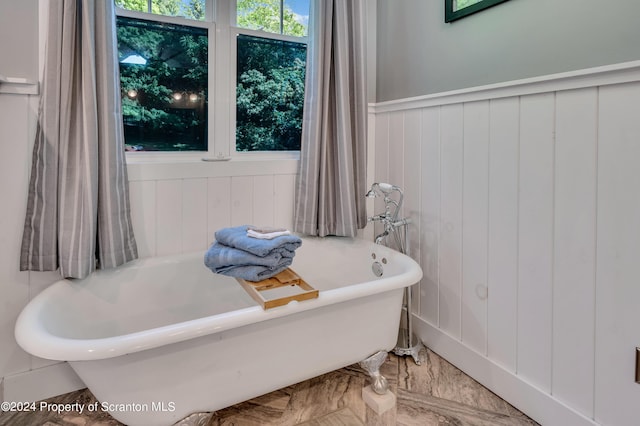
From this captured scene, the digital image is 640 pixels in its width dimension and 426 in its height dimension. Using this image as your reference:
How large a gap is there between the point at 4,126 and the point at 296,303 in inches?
53.5

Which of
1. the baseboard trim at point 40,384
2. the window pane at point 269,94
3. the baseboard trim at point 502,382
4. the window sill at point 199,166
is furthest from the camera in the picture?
the window pane at point 269,94

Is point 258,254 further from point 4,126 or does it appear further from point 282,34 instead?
point 282,34

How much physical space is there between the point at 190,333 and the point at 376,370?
0.87m

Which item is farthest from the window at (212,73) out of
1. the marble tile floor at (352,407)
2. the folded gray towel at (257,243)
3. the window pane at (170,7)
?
the marble tile floor at (352,407)

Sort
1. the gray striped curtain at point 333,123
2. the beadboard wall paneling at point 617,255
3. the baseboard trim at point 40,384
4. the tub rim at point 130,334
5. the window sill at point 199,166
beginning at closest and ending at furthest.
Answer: the tub rim at point 130,334, the beadboard wall paneling at point 617,255, the baseboard trim at point 40,384, the window sill at point 199,166, the gray striped curtain at point 333,123

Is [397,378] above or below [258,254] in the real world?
below

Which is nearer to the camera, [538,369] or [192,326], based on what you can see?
[192,326]

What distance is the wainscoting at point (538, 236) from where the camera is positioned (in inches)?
49.0

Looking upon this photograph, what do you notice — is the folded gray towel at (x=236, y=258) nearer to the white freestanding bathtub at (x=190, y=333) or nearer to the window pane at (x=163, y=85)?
the white freestanding bathtub at (x=190, y=333)

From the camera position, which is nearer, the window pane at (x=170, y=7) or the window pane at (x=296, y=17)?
the window pane at (x=170, y=7)

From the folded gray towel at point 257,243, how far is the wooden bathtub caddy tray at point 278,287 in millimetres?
102

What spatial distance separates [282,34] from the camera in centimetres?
222

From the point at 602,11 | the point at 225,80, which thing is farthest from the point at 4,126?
the point at 602,11

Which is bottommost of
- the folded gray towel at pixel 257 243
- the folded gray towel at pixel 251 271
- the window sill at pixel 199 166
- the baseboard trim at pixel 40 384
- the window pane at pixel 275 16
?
the baseboard trim at pixel 40 384
